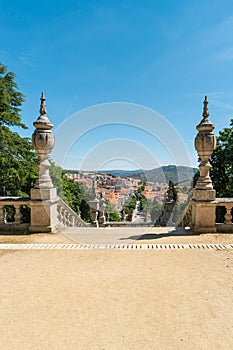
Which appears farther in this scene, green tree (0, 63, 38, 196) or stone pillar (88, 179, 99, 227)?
green tree (0, 63, 38, 196)

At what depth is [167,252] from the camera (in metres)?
4.88

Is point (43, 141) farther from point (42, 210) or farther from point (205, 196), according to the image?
point (205, 196)

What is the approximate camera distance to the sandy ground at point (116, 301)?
232 cm

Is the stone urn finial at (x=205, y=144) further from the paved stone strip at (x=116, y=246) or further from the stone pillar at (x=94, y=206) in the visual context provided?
the stone pillar at (x=94, y=206)

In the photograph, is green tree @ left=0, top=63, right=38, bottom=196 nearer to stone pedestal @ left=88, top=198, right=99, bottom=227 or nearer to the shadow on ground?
stone pedestal @ left=88, top=198, right=99, bottom=227

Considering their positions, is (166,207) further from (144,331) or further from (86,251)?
(144,331)

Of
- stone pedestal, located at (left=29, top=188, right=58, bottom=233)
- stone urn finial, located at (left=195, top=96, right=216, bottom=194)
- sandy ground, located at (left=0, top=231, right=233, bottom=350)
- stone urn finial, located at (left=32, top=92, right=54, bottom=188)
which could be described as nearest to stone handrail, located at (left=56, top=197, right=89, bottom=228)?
stone pedestal, located at (left=29, top=188, right=58, bottom=233)

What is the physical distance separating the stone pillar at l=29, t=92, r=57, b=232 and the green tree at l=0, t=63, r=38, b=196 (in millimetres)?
10280

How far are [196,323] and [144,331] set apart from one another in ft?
1.87

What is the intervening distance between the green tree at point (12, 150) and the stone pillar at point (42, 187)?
10.3 meters

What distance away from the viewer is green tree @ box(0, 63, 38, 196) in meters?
16.1

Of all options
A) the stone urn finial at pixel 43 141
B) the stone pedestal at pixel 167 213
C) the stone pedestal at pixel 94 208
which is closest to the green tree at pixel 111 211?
the stone pedestal at pixel 167 213

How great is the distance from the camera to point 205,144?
6.23m

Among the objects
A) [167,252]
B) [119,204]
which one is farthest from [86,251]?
[119,204]
